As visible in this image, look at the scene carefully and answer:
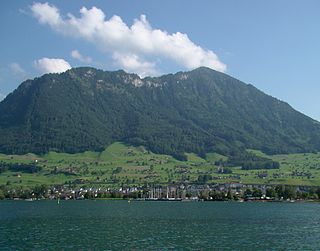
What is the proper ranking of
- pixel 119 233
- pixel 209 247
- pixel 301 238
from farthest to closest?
pixel 119 233 < pixel 301 238 < pixel 209 247

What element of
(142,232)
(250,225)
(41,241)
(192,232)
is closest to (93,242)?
(41,241)

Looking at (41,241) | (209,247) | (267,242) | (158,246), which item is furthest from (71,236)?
(267,242)

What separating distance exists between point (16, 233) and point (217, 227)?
39.8 m

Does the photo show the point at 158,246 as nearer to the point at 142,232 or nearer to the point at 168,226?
the point at 142,232

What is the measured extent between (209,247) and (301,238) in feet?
67.3

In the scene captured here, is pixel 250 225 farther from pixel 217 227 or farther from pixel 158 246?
pixel 158 246

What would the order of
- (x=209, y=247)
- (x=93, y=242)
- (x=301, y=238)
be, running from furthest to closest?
(x=301, y=238) → (x=93, y=242) → (x=209, y=247)

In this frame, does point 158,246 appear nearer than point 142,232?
Yes

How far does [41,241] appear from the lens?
78688 millimetres

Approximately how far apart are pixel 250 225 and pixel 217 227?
375 inches

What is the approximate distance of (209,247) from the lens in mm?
72625

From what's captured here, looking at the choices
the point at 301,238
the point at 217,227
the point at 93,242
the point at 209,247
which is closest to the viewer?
the point at 209,247

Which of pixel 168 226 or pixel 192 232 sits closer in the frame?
pixel 192 232

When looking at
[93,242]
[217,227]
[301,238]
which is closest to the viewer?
[93,242]
